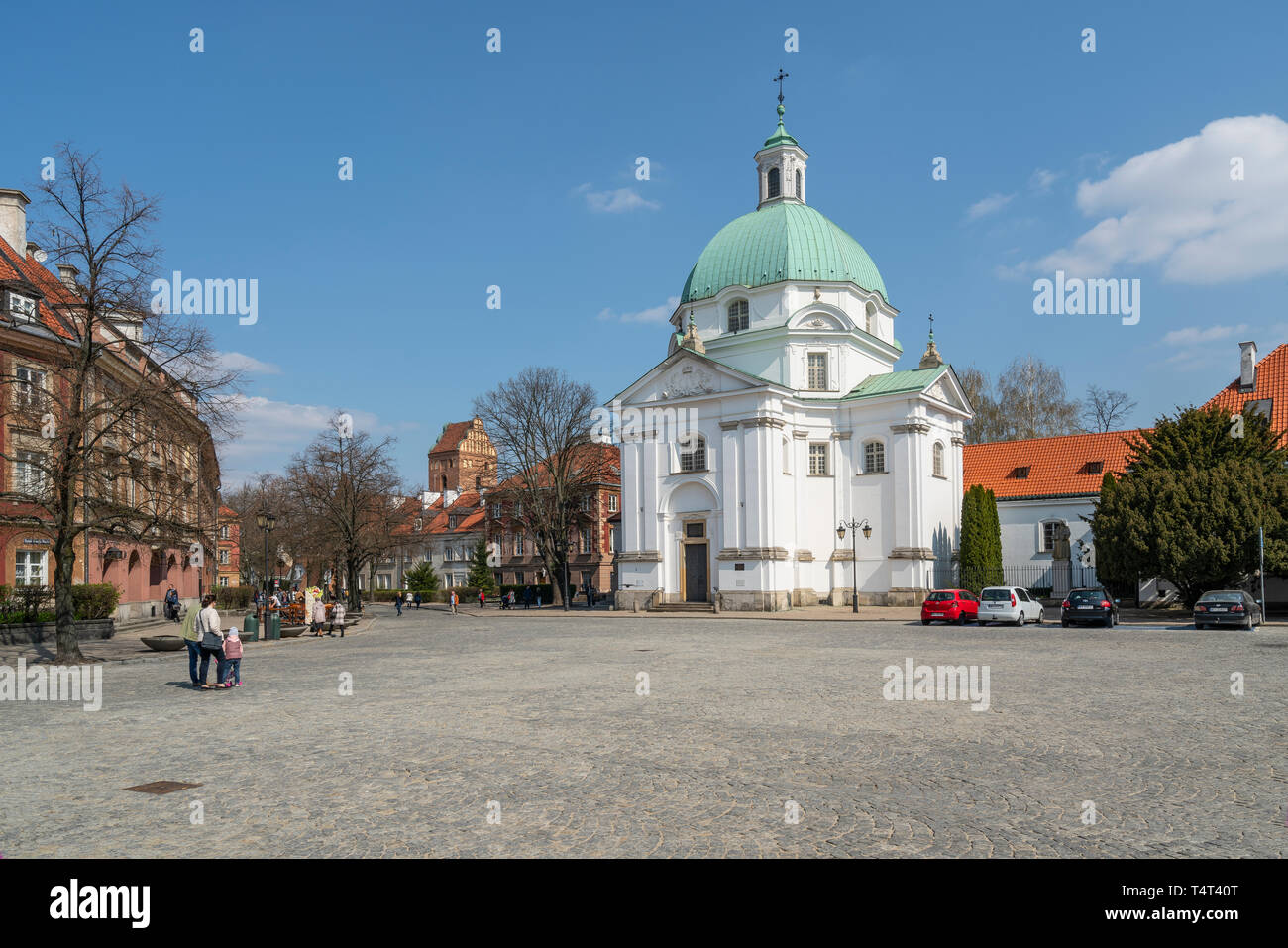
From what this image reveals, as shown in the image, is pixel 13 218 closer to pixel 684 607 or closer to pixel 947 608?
pixel 684 607

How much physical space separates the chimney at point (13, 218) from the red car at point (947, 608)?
3777 centimetres

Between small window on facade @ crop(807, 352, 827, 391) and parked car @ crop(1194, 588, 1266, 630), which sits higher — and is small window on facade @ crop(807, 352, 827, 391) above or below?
above

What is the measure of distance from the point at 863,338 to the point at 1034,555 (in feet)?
50.5

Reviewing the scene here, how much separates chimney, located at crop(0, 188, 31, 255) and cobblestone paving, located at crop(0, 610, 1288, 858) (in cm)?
2690

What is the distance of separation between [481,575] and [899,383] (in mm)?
38245

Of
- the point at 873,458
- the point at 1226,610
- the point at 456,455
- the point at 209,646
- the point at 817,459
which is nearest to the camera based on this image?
the point at 209,646

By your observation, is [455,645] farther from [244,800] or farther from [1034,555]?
[1034,555]

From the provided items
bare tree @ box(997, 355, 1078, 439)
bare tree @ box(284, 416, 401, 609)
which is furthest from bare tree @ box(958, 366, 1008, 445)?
bare tree @ box(284, 416, 401, 609)

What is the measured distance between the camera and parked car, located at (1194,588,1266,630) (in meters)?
29.2

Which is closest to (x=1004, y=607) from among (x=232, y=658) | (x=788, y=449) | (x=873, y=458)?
(x=873, y=458)

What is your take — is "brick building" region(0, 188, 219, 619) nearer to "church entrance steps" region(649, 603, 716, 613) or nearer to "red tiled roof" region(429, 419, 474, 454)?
"church entrance steps" region(649, 603, 716, 613)

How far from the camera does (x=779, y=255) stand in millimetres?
50969

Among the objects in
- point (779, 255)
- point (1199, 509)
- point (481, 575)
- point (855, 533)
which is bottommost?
point (481, 575)

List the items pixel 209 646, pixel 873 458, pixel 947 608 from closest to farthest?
pixel 209 646, pixel 947 608, pixel 873 458
